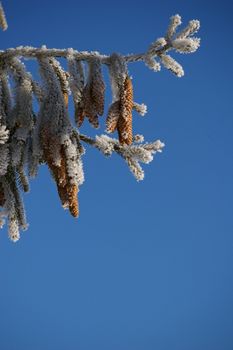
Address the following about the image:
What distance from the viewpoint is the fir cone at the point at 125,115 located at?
10.0ft

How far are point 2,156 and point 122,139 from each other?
0.92m

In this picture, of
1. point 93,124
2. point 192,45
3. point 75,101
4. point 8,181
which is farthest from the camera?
point 8,181

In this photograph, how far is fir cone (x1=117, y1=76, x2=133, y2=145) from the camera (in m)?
3.06

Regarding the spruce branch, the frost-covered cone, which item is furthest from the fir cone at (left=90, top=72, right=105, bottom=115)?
the frost-covered cone

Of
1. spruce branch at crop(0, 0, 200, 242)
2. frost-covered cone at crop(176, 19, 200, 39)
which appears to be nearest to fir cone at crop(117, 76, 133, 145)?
spruce branch at crop(0, 0, 200, 242)

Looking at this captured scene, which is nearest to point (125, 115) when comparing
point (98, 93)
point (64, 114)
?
point (98, 93)

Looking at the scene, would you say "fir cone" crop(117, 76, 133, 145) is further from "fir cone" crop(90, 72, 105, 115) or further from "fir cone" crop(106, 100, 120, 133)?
"fir cone" crop(90, 72, 105, 115)

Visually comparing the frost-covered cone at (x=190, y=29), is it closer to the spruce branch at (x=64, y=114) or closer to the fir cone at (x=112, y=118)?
the spruce branch at (x=64, y=114)

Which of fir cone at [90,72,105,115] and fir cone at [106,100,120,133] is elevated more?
fir cone at [90,72,105,115]

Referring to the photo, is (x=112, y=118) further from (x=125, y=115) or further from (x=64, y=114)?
(x=64, y=114)

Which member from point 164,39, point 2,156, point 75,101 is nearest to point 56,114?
point 75,101

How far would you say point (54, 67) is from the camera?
3773mm

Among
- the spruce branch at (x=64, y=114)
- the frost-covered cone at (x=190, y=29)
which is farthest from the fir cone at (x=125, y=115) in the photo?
the frost-covered cone at (x=190, y=29)

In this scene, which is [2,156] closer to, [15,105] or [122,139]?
[15,105]
